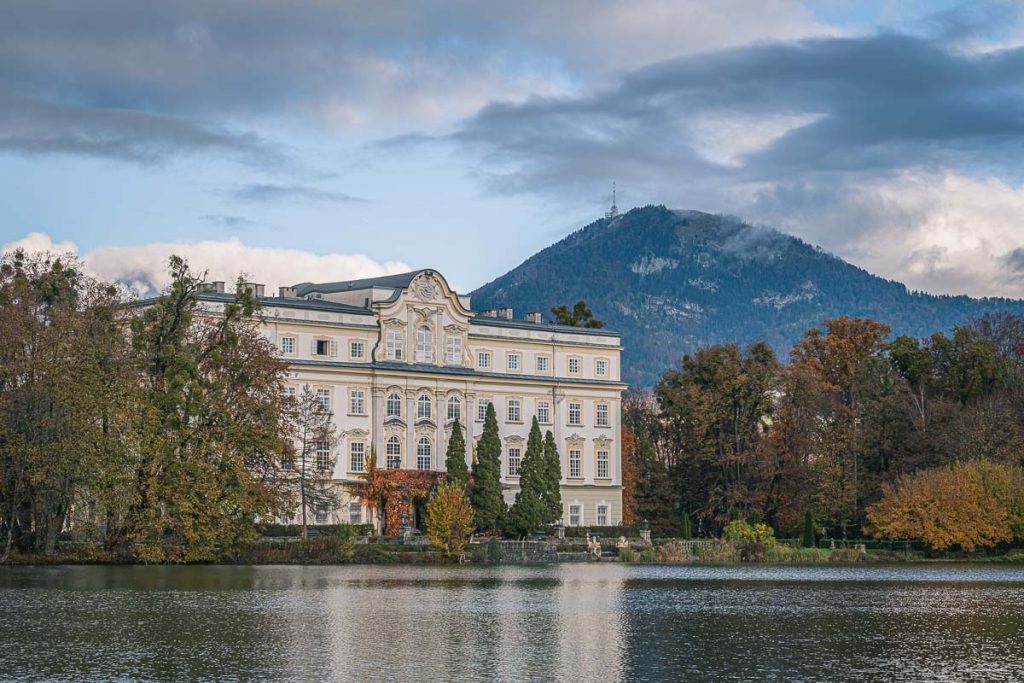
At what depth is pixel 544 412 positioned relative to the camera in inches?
3674

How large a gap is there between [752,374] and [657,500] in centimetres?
1107

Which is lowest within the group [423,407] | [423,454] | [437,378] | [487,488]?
[487,488]

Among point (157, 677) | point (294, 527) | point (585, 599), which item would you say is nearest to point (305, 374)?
point (294, 527)

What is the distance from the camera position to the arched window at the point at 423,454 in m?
87.2

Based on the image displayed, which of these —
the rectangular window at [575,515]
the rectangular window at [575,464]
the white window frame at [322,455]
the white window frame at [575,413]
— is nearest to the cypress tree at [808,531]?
the rectangular window at [575,515]

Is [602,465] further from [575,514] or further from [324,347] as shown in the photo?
[324,347]

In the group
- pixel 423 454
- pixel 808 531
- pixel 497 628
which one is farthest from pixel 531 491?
pixel 497 628

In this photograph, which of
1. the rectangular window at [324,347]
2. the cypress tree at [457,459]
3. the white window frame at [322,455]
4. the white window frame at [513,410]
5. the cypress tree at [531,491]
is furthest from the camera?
the white window frame at [513,410]

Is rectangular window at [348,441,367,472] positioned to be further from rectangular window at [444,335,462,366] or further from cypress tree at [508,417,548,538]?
cypress tree at [508,417,548,538]

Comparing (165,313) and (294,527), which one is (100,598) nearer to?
(165,313)

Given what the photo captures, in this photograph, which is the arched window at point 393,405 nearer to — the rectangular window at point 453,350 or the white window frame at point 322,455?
the rectangular window at point 453,350

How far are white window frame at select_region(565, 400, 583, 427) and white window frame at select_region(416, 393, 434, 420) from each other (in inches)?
396

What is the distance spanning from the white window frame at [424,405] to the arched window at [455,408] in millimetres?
1460

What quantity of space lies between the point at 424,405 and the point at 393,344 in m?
4.04
